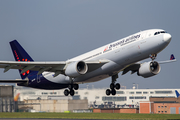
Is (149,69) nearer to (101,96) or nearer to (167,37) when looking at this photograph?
(167,37)

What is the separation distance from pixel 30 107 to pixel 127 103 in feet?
135

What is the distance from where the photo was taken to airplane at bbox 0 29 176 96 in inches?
1286

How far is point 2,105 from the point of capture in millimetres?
73125

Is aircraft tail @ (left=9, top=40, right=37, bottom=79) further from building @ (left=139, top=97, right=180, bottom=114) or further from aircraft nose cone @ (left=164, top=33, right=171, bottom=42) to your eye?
building @ (left=139, top=97, right=180, bottom=114)

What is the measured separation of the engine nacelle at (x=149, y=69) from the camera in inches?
1471

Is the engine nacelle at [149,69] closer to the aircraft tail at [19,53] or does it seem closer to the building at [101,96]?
the aircraft tail at [19,53]

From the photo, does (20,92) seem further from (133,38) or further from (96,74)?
(133,38)

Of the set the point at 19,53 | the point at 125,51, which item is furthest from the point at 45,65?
the point at 19,53

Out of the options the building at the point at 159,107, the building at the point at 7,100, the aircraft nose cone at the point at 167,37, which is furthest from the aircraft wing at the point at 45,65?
the building at the point at 159,107

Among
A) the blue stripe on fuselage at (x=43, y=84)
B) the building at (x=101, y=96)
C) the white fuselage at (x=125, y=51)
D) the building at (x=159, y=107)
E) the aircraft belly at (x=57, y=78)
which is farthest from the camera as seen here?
the building at (x=159, y=107)

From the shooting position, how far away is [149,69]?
37.5 meters

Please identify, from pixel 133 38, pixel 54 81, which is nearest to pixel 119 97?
pixel 54 81

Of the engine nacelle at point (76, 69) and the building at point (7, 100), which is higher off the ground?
→ the engine nacelle at point (76, 69)

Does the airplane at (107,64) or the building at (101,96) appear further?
the building at (101,96)
